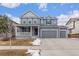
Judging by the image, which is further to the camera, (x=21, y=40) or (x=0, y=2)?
(x=21, y=40)

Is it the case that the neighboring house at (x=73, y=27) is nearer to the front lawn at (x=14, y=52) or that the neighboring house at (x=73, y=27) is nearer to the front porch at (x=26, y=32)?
the front porch at (x=26, y=32)

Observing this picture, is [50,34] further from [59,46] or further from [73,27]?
[73,27]

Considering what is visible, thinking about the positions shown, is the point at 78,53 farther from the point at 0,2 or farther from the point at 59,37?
the point at 0,2

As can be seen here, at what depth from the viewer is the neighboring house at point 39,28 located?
823 cm

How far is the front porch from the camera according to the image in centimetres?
828

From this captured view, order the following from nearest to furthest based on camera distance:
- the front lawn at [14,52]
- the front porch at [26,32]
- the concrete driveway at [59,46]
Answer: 1. the front lawn at [14,52]
2. the concrete driveway at [59,46]
3. the front porch at [26,32]

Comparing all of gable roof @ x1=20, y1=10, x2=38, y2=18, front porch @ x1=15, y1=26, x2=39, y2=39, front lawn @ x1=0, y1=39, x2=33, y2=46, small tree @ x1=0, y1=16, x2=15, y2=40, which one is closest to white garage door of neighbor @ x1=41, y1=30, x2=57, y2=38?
front porch @ x1=15, y1=26, x2=39, y2=39

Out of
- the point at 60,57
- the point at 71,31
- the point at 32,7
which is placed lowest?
the point at 60,57

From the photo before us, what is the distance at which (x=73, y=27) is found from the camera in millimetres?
8148

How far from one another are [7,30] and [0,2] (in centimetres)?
70

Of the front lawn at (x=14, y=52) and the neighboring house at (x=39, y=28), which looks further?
the neighboring house at (x=39, y=28)

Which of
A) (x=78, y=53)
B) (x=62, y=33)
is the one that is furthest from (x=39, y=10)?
(x=78, y=53)

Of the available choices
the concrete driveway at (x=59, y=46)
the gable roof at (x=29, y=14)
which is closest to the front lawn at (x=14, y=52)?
the concrete driveway at (x=59, y=46)

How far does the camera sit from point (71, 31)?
8.24m
